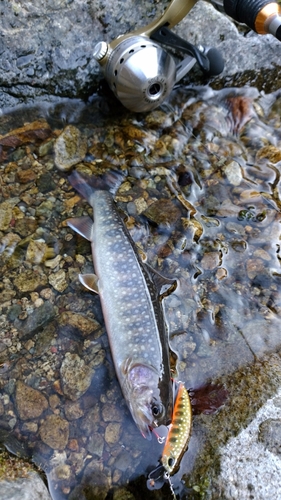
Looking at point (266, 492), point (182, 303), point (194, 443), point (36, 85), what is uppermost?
point (36, 85)

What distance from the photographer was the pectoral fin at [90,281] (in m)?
3.39

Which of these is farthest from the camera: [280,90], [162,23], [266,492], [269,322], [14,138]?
[280,90]

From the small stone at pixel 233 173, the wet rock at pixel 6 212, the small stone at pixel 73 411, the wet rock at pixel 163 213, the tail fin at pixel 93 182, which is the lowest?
the small stone at pixel 73 411

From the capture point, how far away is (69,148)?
4.12 metres

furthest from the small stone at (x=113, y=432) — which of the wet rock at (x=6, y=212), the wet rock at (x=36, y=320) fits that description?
the wet rock at (x=6, y=212)

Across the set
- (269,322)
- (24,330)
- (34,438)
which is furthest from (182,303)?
(34,438)

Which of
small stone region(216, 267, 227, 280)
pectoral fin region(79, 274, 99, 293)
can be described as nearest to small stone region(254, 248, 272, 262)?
small stone region(216, 267, 227, 280)

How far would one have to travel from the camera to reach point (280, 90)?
5.19 metres

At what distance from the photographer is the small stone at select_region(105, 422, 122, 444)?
9.70 feet

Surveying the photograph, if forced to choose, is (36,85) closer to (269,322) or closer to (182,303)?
(182,303)

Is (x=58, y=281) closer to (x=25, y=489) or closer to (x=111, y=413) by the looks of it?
(x=111, y=413)

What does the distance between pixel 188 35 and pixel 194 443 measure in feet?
13.9

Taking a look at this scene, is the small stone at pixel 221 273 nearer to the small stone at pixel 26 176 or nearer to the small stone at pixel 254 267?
the small stone at pixel 254 267

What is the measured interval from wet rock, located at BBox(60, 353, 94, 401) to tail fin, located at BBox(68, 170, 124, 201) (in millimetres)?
1561
